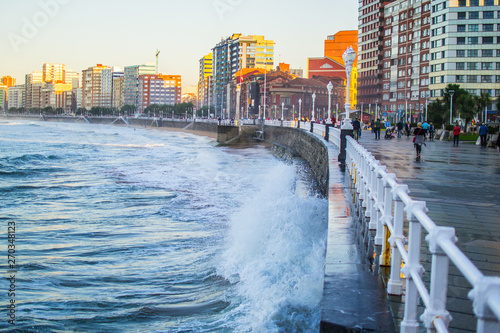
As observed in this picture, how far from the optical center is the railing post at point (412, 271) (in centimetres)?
313

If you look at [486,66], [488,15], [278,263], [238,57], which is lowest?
[278,263]

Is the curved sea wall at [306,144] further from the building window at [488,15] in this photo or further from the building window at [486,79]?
the building window at [488,15]

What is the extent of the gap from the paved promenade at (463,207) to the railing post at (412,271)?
0.25 metres

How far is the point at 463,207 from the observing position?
8047mm

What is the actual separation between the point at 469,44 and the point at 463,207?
287 ft

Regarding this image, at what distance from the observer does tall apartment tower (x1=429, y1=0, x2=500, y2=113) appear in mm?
84875

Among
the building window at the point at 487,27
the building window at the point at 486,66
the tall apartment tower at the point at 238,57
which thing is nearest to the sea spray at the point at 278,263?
the building window at the point at 486,66

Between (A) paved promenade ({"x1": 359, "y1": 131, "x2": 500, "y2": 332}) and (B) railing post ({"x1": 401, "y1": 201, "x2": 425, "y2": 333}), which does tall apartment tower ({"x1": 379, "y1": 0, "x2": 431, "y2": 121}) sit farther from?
(B) railing post ({"x1": 401, "y1": 201, "x2": 425, "y2": 333})

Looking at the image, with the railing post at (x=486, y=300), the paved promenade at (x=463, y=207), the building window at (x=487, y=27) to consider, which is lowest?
the paved promenade at (x=463, y=207)

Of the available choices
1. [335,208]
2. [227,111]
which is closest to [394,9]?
[227,111]

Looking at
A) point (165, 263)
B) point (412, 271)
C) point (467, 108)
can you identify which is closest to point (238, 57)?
point (467, 108)

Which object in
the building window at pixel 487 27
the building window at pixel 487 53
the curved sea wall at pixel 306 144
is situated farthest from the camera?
the building window at pixel 487 53

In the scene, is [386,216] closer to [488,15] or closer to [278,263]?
[278,263]

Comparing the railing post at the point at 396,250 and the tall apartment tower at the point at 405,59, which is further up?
the tall apartment tower at the point at 405,59
